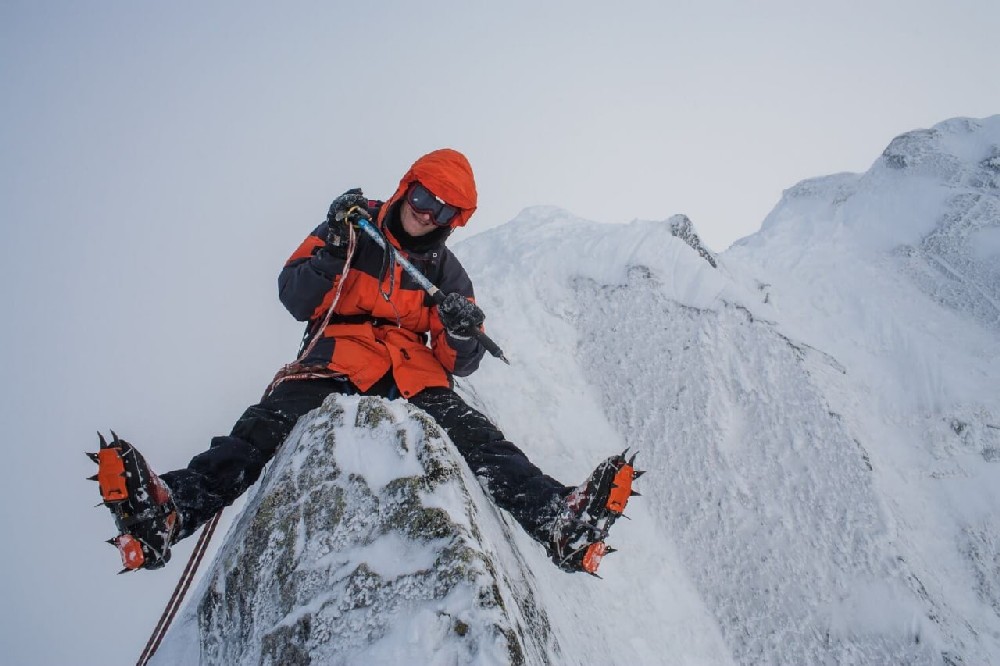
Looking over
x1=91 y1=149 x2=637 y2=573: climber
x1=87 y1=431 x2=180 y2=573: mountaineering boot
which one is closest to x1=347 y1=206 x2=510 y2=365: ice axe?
x1=91 y1=149 x2=637 y2=573: climber

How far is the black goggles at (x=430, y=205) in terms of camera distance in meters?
4.15

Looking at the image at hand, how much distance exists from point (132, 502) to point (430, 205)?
2682mm

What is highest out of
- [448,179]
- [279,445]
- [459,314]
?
[448,179]

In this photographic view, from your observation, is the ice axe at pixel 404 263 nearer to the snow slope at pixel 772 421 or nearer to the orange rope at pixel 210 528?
the orange rope at pixel 210 528

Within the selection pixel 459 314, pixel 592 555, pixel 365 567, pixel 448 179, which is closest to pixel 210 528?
pixel 365 567

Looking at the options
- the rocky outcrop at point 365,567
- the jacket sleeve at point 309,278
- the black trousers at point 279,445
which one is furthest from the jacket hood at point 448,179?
the rocky outcrop at point 365,567

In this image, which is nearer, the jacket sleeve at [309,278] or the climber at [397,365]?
the climber at [397,365]

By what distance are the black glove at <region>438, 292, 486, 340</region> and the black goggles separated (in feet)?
2.04

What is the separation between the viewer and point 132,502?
260 cm

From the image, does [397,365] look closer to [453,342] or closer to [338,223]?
[453,342]

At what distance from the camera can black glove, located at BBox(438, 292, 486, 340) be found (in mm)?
4078

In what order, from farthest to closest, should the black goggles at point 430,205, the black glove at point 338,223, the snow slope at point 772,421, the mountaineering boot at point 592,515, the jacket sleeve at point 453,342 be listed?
the snow slope at point 772,421
the jacket sleeve at point 453,342
the black goggles at point 430,205
the black glove at point 338,223
the mountaineering boot at point 592,515

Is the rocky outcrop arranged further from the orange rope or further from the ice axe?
the ice axe

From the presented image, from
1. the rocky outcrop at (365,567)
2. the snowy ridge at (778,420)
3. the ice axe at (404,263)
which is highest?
the ice axe at (404,263)
